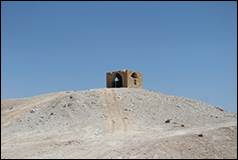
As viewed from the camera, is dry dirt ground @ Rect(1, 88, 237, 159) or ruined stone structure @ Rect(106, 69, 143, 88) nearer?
dry dirt ground @ Rect(1, 88, 237, 159)

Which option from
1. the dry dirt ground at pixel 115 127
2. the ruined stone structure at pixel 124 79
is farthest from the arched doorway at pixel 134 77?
the dry dirt ground at pixel 115 127

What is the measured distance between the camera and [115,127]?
22.6 meters

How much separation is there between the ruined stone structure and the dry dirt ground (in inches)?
141

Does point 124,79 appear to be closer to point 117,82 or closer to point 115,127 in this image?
point 117,82

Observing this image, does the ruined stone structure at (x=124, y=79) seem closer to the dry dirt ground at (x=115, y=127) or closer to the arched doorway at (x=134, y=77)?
the arched doorway at (x=134, y=77)

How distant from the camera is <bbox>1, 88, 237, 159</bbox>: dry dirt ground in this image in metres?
16.6

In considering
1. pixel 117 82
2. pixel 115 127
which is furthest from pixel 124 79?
pixel 115 127

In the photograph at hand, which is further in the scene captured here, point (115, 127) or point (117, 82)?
point (117, 82)

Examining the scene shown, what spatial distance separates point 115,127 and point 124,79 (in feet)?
44.4

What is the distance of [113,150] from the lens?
16656 millimetres

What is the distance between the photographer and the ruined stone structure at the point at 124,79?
1407 inches

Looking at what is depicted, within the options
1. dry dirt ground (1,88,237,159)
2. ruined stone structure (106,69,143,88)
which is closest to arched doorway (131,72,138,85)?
ruined stone structure (106,69,143,88)

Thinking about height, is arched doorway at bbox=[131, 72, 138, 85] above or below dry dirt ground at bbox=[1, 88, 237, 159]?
above

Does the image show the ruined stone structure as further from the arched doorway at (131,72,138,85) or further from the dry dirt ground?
the dry dirt ground
